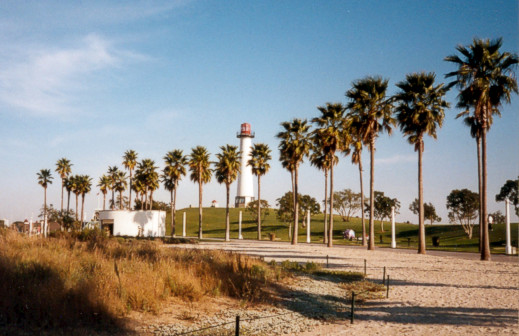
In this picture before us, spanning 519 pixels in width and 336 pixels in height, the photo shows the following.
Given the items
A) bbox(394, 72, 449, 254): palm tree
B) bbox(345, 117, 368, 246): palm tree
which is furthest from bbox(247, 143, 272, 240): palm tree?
bbox(394, 72, 449, 254): palm tree

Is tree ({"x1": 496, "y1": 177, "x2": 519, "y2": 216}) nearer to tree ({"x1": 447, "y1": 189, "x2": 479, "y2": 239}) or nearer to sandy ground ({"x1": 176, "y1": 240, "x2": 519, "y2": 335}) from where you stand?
tree ({"x1": 447, "y1": 189, "x2": 479, "y2": 239})

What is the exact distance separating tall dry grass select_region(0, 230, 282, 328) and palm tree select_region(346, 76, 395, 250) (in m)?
25.7

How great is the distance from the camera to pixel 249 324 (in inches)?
438

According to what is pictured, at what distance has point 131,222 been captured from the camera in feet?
200

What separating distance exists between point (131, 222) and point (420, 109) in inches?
1673

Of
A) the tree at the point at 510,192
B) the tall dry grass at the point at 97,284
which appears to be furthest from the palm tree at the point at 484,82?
the tree at the point at 510,192

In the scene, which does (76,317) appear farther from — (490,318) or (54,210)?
(54,210)

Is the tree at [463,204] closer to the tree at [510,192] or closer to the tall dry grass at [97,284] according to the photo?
the tree at [510,192]

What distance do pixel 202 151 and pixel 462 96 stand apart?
41051 millimetres

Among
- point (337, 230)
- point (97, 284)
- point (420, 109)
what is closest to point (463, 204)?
point (337, 230)

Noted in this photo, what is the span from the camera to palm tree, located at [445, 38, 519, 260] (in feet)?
95.1

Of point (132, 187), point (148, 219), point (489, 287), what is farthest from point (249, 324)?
point (132, 187)

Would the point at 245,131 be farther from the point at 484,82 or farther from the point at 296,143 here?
the point at 484,82

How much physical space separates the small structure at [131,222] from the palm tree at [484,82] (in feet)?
146
